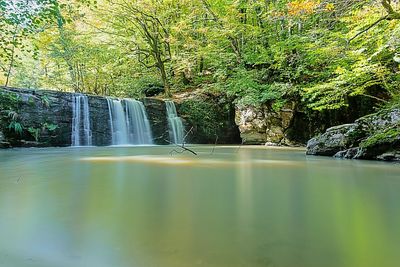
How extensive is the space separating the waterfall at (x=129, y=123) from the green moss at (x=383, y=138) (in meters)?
8.30

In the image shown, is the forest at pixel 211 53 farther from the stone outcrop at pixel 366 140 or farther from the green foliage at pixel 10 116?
the green foliage at pixel 10 116

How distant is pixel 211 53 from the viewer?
13461 mm

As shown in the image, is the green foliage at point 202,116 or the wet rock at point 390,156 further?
the green foliage at point 202,116

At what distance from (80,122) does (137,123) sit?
7.21 ft

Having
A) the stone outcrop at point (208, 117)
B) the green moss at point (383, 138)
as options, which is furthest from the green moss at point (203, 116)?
the green moss at point (383, 138)

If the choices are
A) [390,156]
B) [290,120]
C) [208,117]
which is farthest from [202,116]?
[390,156]

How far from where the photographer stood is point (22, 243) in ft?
4.58

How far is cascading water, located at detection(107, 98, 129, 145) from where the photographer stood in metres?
11.7

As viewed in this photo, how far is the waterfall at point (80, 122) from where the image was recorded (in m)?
11.0

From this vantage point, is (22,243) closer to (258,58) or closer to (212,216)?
(212,216)

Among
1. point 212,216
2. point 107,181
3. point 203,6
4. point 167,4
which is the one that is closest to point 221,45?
point 203,6

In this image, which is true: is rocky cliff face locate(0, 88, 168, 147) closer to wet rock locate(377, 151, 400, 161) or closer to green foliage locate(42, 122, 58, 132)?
green foliage locate(42, 122, 58, 132)

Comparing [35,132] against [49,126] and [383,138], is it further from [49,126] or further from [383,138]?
[383,138]

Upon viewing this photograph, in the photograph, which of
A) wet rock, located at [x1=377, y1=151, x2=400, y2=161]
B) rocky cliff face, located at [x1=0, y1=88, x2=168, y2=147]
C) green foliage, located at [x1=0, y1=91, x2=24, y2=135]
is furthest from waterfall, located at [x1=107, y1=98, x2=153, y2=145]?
wet rock, located at [x1=377, y1=151, x2=400, y2=161]
